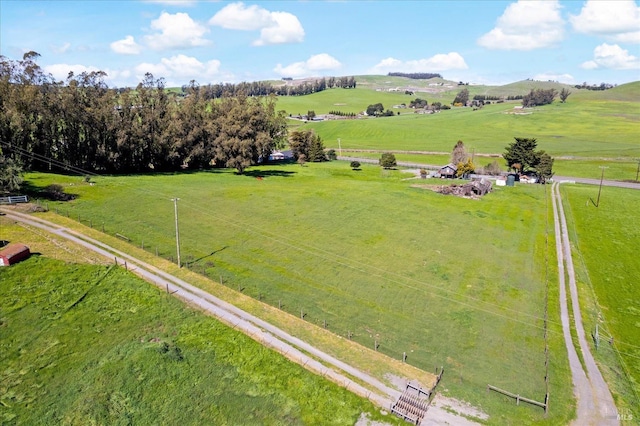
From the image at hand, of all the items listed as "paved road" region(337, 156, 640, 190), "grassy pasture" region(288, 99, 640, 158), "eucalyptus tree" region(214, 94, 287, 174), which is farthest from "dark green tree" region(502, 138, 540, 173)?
"eucalyptus tree" region(214, 94, 287, 174)

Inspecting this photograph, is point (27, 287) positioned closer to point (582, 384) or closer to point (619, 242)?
point (582, 384)

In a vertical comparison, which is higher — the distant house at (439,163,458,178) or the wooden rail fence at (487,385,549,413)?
the distant house at (439,163,458,178)

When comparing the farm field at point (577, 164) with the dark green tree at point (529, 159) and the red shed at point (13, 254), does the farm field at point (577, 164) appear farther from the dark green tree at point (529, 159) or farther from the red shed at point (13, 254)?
the red shed at point (13, 254)

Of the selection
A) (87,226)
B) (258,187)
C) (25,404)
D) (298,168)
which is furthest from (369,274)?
(298,168)

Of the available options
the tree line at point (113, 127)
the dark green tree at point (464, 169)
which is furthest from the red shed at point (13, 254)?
the dark green tree at point (464, 169)

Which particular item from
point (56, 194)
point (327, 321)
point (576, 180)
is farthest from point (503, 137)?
point (56, 194)

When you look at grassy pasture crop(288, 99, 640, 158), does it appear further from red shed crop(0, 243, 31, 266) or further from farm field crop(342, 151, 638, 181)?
red shed crop(0, 243, 31, 266)
